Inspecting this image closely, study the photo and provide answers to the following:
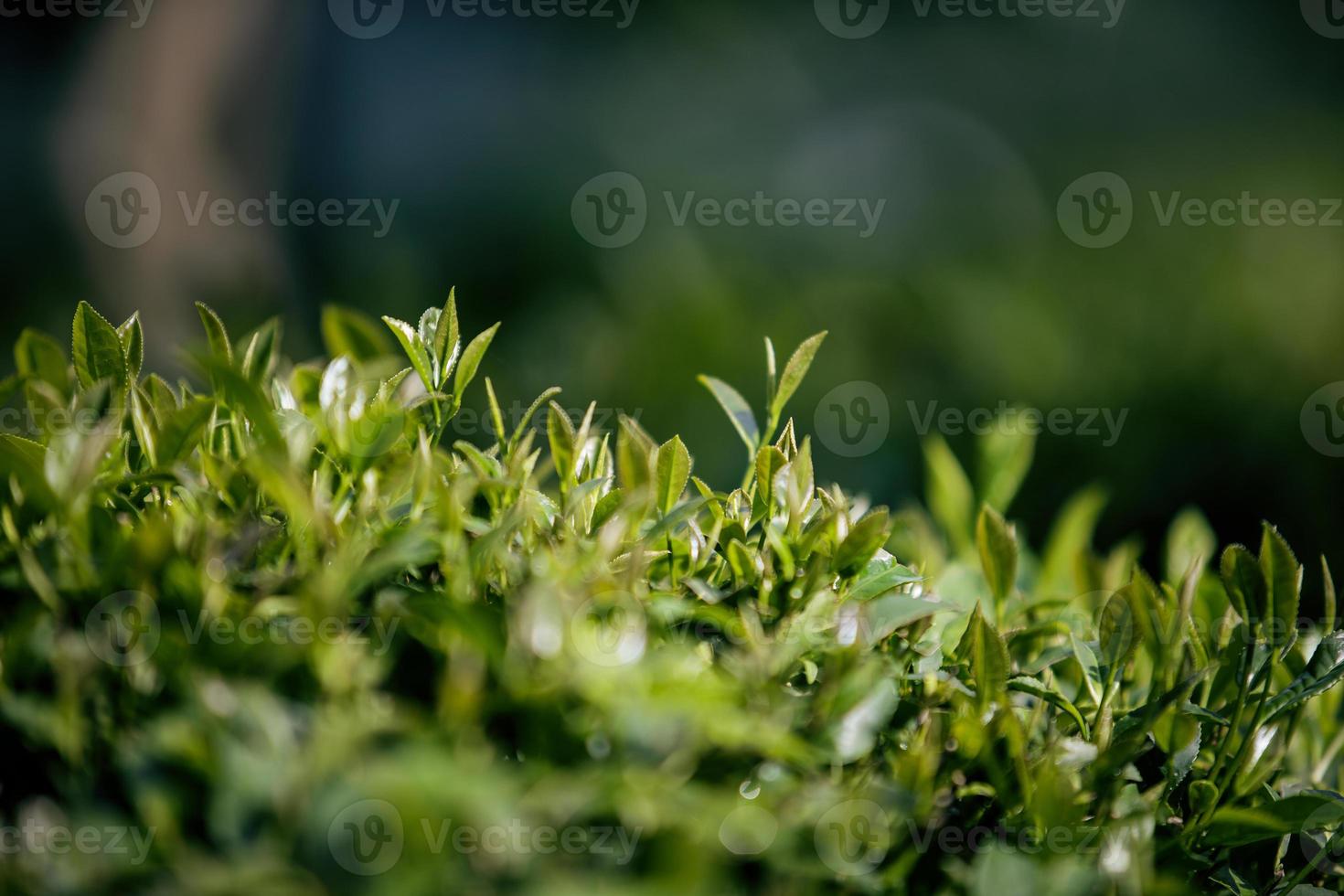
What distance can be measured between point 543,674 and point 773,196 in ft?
18.8

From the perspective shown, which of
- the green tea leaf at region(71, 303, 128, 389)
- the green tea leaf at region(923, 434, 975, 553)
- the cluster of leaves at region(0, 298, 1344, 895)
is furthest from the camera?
the green tea leaf at region(923, 434, 975, 553)

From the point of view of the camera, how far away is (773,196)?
621 cm

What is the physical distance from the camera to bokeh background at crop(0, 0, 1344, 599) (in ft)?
12.4

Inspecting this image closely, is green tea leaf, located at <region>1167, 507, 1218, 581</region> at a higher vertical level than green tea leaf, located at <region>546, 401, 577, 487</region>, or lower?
lower

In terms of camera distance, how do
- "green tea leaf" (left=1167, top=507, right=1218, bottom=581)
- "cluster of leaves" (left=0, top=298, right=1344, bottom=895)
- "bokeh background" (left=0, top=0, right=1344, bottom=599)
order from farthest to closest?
1. "bokeh background" (left=0, top=0, right=1344, bottom=599)
2. "green tea leaf" (left=1167, top=507, right=1218, bottom=581)
3. "cluster of leaves" (left=0, top=298, right=1344, bottom=895)

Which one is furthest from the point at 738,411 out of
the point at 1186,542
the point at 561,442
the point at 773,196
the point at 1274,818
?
the point at 773,196

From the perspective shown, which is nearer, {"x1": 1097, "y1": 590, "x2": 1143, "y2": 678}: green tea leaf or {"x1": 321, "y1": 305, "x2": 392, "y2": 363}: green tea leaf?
{"x1": 1097, "y1": 590, "x2": 1143, "y2": 678}: green tea leaf

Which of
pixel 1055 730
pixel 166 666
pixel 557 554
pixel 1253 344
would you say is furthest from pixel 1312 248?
pixel 166 666

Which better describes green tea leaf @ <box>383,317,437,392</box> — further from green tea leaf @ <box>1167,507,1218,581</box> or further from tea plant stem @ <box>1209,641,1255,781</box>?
green tea leaf @ <box>1167,507,1218,581</box>

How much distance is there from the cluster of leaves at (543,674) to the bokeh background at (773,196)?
2576 mm

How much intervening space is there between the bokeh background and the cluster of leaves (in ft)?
8.45

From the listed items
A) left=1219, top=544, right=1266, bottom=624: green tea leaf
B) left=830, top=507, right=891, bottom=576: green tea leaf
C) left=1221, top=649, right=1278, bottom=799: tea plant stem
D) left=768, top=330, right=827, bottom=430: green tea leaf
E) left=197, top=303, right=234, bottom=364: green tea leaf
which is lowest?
left=1221, top=649, right=1278, bottom=799: tea plant stem

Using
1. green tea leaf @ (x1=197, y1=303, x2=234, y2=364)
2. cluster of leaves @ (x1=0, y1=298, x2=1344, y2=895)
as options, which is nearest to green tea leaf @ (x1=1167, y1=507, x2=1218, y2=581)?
cluster of leaves @ (x1=0, y1=298, x2=1344, y2=895)

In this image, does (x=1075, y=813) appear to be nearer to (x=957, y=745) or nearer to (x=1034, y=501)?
(x=957, y=745)
